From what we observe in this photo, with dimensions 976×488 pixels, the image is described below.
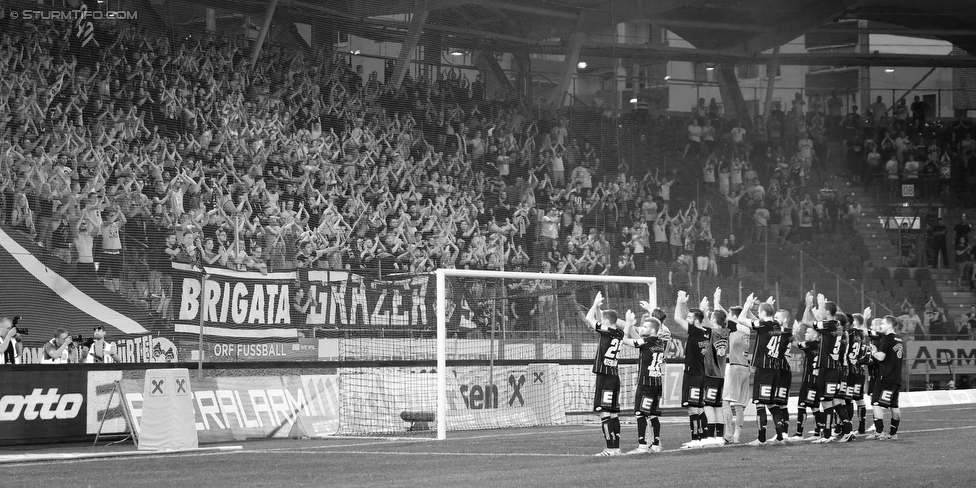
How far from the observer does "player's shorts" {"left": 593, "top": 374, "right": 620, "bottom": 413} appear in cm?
1661

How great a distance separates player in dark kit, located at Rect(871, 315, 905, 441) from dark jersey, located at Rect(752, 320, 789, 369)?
2267mm

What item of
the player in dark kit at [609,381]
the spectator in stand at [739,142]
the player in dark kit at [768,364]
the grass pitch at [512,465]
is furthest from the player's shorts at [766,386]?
the spectator in stand at [739,142]

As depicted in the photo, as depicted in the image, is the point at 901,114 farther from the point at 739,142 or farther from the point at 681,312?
the point at 681,312

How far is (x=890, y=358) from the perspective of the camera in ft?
66.4

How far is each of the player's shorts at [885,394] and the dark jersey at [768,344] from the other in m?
2.25

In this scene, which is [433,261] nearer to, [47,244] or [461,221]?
[461,221]

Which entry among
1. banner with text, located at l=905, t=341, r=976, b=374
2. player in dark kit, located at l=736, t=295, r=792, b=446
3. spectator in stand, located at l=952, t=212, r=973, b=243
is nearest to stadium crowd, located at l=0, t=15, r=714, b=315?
banner with text, located at l=905, t=341, r=976, b=374

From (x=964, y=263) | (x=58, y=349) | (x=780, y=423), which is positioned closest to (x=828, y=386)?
(x=780, y=423)

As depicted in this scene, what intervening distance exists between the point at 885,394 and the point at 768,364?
2.48m

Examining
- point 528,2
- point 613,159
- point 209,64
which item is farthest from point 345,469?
point 528,2

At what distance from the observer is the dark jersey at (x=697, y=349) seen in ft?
58.3

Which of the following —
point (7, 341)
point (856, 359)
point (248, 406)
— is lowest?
point (248, 406)

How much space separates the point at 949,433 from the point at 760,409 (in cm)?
419

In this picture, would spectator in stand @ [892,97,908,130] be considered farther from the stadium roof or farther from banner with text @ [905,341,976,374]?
banner with text @ [905,341,976,374]
